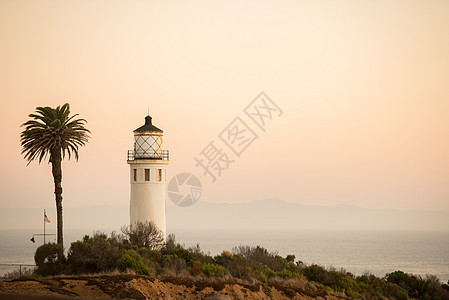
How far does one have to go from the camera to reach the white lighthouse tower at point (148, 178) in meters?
41.2

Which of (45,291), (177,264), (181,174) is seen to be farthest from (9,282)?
(181,174)

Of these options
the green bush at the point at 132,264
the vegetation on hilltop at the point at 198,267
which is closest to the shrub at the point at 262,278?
the vegetation on hilltop at the point at 198,267

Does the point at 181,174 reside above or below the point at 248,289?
above

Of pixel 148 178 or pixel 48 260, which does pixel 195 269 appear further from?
pixel 148 178

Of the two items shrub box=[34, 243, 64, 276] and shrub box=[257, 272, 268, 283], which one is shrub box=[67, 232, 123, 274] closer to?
shrub box=[34, 243, 64, 276]

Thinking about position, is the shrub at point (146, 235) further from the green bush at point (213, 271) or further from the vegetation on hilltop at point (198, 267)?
the green bush at point (213, 271)

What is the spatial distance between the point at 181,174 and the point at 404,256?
305 feet

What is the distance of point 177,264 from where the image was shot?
1364 inches

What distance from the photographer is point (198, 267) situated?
109ft

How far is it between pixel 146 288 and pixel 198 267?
623 centimetres

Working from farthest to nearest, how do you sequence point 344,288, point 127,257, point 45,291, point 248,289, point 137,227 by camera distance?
1. point 137,227
2. point 344,288
3. point 127,257
4. point 248,289
5. point 45,291

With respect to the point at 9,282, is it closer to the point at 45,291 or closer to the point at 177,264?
the point at 45,291
